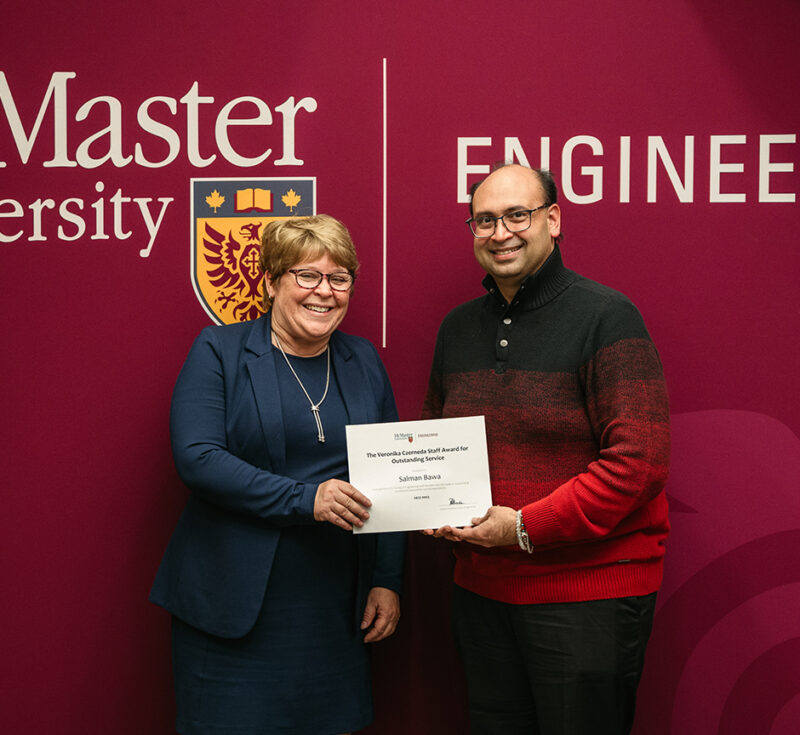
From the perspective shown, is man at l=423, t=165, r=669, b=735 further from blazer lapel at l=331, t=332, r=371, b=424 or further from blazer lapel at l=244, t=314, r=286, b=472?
blazer lapel at l=244, t=314, r=286, b=472

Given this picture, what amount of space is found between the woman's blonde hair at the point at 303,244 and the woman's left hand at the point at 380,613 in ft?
2.91

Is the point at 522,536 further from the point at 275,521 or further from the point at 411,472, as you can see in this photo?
the point at 275,521

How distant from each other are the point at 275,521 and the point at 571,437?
2.43 ft

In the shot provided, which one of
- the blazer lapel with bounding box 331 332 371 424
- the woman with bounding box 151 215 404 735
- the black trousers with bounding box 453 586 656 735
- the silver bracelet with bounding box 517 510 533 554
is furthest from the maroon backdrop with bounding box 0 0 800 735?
the silver bracelet with bounding box 517 510 533 554

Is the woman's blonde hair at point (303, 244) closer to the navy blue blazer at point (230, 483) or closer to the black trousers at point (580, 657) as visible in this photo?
the navy blue blazer at point (230, 483)

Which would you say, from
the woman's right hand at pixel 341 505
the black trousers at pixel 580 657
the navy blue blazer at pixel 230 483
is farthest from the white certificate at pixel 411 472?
the black trousers at pixel 580 657

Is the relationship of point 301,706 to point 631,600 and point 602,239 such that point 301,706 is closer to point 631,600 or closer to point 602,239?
point 631,600

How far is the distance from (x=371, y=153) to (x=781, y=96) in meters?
1.28

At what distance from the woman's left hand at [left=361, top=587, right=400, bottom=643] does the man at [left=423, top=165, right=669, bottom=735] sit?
0.77 feet

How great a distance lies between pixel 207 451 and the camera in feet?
5.57

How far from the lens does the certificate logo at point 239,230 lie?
221cm

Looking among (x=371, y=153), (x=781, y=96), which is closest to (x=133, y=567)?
(x=371, y=153)

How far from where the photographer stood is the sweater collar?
5.65ft

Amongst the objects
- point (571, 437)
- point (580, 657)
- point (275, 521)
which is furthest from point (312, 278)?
point (580, 657)
